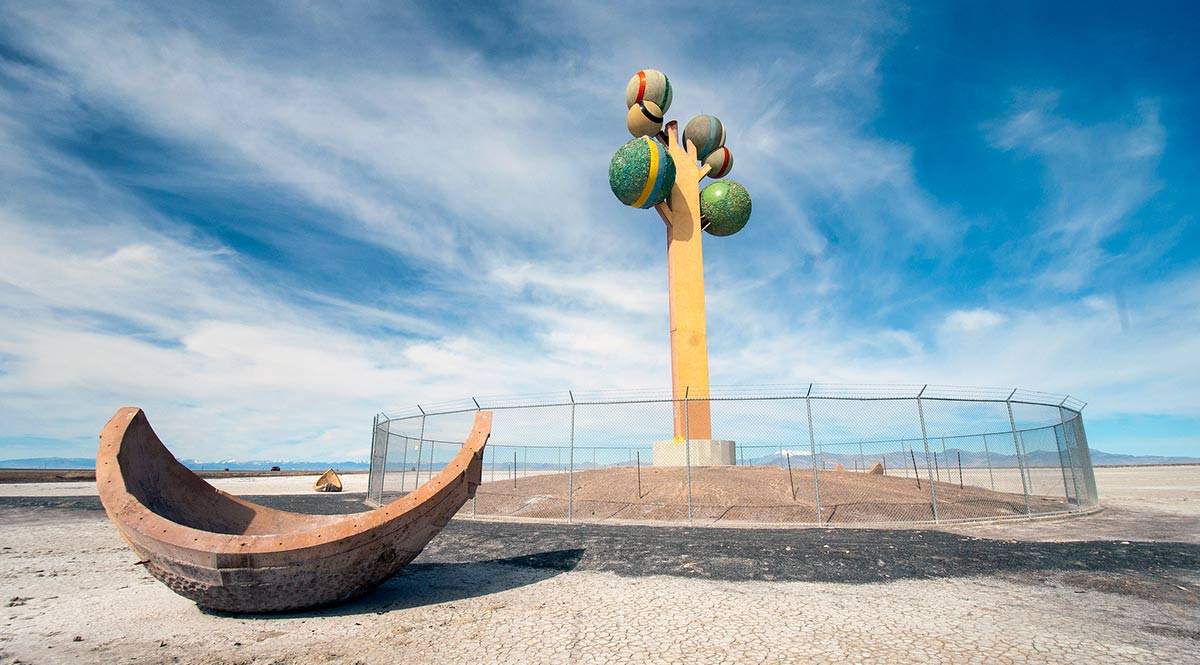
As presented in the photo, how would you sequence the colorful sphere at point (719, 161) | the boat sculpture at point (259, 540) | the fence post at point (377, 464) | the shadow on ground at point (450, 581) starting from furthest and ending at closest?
1. the colorful sphere at point (719, 161)
2. the fence post at point (377, 464)
3. the shadow on ground at point (450, 581)
4. the boat sculpture at point (259, 540)

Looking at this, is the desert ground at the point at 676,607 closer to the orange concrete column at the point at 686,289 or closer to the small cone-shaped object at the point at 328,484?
the orange concrete column at the point at 686,289

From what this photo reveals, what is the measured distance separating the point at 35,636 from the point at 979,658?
23.0 feet

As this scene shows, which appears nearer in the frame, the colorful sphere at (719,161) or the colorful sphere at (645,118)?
the colorful sphere at (645,118)

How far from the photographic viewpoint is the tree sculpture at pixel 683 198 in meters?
17.8


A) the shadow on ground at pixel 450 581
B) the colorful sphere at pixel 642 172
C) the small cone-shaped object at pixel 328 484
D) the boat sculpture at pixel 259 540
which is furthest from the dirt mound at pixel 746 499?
the small cone-shaped object at pixel 328 484

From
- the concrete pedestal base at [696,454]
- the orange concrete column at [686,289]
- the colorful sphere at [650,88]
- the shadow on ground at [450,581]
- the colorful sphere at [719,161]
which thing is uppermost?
the colorful sphere at [650,88]

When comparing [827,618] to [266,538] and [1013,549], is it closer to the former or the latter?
[266,538]

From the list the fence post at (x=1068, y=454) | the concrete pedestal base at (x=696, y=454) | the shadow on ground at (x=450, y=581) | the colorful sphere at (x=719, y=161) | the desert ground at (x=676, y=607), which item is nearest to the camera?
the desert ground at (x=676, y=607)

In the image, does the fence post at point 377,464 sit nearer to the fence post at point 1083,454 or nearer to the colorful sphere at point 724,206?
the colorful sphere at point 724,206

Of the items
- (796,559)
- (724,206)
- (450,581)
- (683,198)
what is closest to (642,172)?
(683,198)

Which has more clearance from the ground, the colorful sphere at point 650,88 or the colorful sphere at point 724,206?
the colorful sphere at point 650,88

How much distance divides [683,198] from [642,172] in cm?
244

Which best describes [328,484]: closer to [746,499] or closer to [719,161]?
[746,499]

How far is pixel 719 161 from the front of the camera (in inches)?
820
